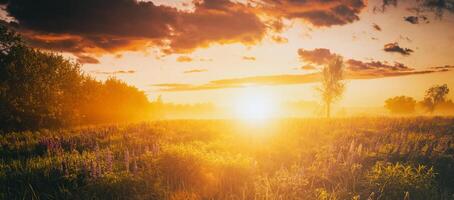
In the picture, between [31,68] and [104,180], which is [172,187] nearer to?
[104,180]

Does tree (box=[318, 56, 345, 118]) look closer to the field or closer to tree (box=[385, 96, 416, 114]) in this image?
the field

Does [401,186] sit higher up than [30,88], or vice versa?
[30,88]

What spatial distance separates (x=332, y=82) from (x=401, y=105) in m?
44.8

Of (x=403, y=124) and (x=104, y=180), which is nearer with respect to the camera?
(x=104, y=180)

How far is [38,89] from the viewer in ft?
79.9

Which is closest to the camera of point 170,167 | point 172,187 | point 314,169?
point 172,187

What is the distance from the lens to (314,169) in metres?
9.66

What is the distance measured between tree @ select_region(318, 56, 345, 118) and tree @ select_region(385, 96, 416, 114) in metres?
42.0

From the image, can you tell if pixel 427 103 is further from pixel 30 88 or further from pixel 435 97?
pixel 30 88

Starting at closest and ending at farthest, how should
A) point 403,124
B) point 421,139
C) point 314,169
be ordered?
1. point 314,169
2. point 421,139
3. point 403,124

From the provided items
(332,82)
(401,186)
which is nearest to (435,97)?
(332,82)

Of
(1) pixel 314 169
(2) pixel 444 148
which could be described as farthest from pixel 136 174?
(2) pixel 444 148

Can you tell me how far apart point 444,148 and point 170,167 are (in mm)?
11945

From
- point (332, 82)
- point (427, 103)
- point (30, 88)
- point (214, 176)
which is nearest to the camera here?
point (214, 176)
